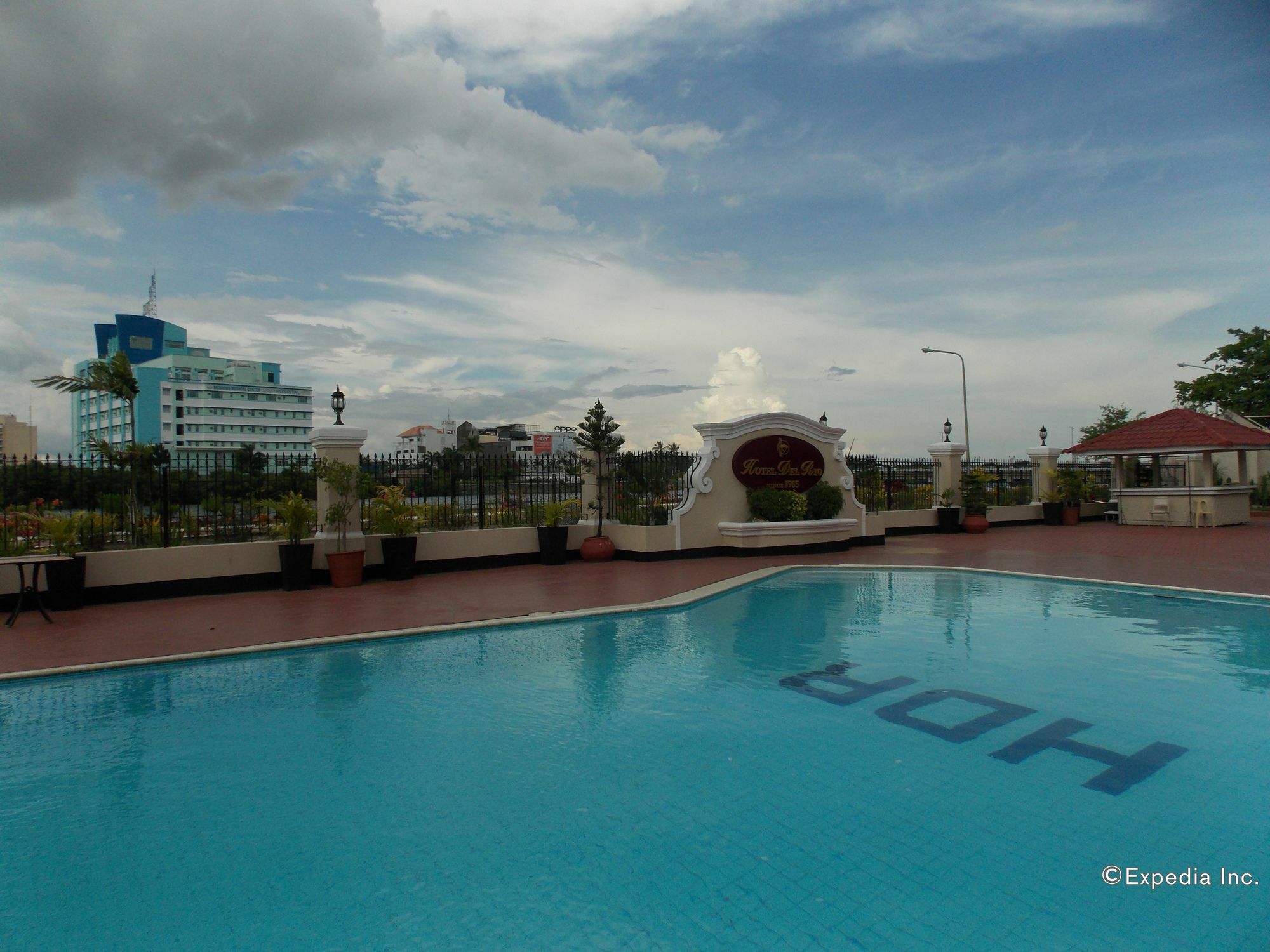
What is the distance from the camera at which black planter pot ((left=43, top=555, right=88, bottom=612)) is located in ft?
32.4

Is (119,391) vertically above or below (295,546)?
above

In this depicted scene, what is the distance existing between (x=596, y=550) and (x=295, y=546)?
575 centimetres

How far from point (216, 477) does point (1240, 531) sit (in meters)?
24.9

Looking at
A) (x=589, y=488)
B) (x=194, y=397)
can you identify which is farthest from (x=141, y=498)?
(x=194, y=397)

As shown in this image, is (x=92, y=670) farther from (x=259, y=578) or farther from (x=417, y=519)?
(x=417, y=519)

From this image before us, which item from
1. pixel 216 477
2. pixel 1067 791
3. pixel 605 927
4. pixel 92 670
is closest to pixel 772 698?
pixel 1067 791

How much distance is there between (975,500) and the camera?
2056 centimetres

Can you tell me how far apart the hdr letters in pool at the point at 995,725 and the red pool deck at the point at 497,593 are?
4.06m

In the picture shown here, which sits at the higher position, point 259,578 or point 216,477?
point 216,477

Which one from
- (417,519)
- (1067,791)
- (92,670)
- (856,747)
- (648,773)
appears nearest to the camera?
(1067,791)

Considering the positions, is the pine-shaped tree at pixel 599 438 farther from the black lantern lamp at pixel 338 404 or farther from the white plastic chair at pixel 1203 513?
the white plastic chair at pixel 1203 513

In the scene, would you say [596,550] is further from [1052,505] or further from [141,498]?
[1052,505]

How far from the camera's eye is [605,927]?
10.3 ft

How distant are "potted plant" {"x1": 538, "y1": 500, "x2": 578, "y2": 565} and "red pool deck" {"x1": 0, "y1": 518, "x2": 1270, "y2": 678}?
1.05 feet
